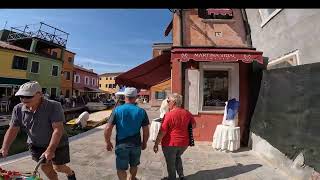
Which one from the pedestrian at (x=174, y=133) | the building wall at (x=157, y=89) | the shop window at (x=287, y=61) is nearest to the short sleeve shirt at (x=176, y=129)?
the pedestrian at (x=174, y=133)

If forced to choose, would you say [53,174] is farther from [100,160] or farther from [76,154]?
[76,154]

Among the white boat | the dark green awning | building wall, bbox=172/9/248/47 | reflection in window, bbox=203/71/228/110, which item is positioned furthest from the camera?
the white boat

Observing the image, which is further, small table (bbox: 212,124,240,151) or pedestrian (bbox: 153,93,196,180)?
small table (bbox: 212,124,240,151)

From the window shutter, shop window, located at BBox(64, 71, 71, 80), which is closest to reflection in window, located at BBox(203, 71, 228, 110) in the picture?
the window shutter

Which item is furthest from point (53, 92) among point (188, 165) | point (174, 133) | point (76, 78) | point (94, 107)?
point (174, 133)

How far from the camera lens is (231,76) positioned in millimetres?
10844

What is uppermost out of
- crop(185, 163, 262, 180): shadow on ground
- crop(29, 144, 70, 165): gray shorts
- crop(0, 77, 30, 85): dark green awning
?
crop(0, 77, 30, 85): dark green awning

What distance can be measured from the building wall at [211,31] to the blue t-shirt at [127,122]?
6954 mm

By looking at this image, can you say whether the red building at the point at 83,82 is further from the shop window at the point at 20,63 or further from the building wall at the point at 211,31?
the building wall at the point at 211,31

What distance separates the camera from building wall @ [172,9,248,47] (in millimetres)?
11789

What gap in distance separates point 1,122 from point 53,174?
1572 centimetres

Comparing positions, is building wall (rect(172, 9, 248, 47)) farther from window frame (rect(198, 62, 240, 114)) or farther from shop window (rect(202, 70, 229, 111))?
shop window (rect(202, 70, 229, 111))

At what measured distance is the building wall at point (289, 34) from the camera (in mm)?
6449

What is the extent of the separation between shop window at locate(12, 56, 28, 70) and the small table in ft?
99.0
